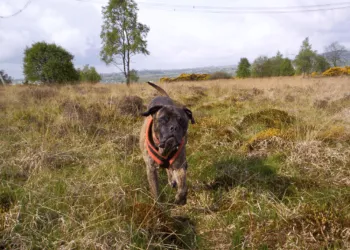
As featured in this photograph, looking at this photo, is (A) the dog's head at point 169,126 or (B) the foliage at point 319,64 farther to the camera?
(B) the foliage at point 319,64

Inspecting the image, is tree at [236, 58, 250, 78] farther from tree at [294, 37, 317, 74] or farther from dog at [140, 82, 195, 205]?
dog at [140, 82, 195, 205]

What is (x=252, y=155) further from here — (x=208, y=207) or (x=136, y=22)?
(x=136, y=22)

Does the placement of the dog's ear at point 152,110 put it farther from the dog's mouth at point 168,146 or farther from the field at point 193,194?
the field at point 193,194

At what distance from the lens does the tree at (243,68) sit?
67.5 meters

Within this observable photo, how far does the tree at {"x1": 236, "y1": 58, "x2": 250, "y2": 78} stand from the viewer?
6750 centimetres

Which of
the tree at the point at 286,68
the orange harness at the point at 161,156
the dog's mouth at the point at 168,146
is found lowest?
the orange harness at the point at 161,156

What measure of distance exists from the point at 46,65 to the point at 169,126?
32.0 meters

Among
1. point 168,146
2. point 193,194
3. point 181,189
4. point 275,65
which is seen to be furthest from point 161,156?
point 275,65

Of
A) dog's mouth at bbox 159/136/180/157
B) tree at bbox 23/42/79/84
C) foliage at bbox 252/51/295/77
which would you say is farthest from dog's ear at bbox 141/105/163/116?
foliage at bbox 252/51/295/77

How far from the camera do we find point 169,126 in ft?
9.62

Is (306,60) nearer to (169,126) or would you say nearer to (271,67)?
(271,67)

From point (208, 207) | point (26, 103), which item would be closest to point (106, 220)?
point (208, 207)

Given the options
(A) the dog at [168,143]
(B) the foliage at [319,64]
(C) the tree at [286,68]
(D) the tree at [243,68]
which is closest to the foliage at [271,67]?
(C) the tree at [286,68]

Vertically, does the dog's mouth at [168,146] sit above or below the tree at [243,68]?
below
